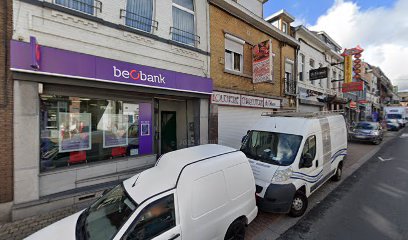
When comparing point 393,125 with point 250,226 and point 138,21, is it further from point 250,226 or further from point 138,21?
point 138,21

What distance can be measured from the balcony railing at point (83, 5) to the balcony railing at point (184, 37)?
2.38 meters

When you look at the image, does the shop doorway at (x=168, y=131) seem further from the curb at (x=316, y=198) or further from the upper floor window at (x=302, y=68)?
the upper floor window at (x=302, y=68)

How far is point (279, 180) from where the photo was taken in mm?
4203

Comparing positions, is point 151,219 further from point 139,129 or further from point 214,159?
point 139,129

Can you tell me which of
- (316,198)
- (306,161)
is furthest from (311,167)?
(316,198)

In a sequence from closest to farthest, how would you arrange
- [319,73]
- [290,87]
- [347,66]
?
[290,87], [319,73], [347,66]

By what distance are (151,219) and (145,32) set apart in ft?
18.7

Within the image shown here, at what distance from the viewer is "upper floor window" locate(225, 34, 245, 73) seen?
9.40m

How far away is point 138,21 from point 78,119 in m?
3.49

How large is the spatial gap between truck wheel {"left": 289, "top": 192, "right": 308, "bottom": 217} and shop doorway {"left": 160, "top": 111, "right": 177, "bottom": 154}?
214 inches

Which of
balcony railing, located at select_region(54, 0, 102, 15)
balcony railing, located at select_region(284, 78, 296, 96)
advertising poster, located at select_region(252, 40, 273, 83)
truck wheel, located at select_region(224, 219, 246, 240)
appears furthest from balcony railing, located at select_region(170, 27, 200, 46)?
balcony railing, located at select_region(284, 78, 296, 96)

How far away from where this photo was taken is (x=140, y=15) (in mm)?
6414

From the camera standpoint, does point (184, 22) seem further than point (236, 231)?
Yes

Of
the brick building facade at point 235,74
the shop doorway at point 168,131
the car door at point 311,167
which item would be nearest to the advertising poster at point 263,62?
the brick building facade at point 235,74
